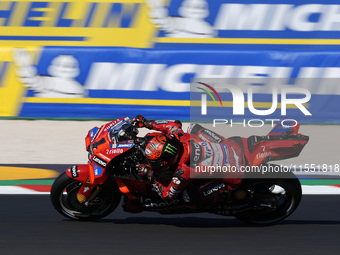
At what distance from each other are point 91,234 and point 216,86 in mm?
5945

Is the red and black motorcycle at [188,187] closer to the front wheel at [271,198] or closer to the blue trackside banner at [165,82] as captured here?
the front wheel at [271,198]

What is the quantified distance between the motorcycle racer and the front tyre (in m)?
0.48

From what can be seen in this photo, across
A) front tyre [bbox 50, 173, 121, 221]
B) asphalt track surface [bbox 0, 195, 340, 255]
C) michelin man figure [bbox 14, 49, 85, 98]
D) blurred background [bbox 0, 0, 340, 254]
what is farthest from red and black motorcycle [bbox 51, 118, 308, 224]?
michelin man figure [bbox 14, 49, 85, 98]

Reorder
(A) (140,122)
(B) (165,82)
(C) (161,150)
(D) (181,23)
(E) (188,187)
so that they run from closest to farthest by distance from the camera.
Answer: (C) (161,150), (E) (188,187), (A) (140,122), (B) (165,82), (D) (181,23)

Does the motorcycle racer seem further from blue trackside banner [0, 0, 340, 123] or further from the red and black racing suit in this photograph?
blue trackside banner [0, 0, 340, 123]

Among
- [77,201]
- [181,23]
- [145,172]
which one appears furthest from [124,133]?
[181,23]

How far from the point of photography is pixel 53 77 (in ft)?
36.8

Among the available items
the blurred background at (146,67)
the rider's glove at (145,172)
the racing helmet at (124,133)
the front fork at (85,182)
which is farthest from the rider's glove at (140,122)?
the blurred background at (146,67)

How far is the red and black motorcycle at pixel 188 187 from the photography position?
5777 mm

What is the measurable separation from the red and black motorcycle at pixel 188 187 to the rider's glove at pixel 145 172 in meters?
0.05

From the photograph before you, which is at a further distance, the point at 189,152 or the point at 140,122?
the point at 140,122

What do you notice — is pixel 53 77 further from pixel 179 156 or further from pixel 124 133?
pixel 179 156

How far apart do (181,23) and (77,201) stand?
265 inches

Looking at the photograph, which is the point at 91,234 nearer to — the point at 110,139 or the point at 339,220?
the point at 110,139
